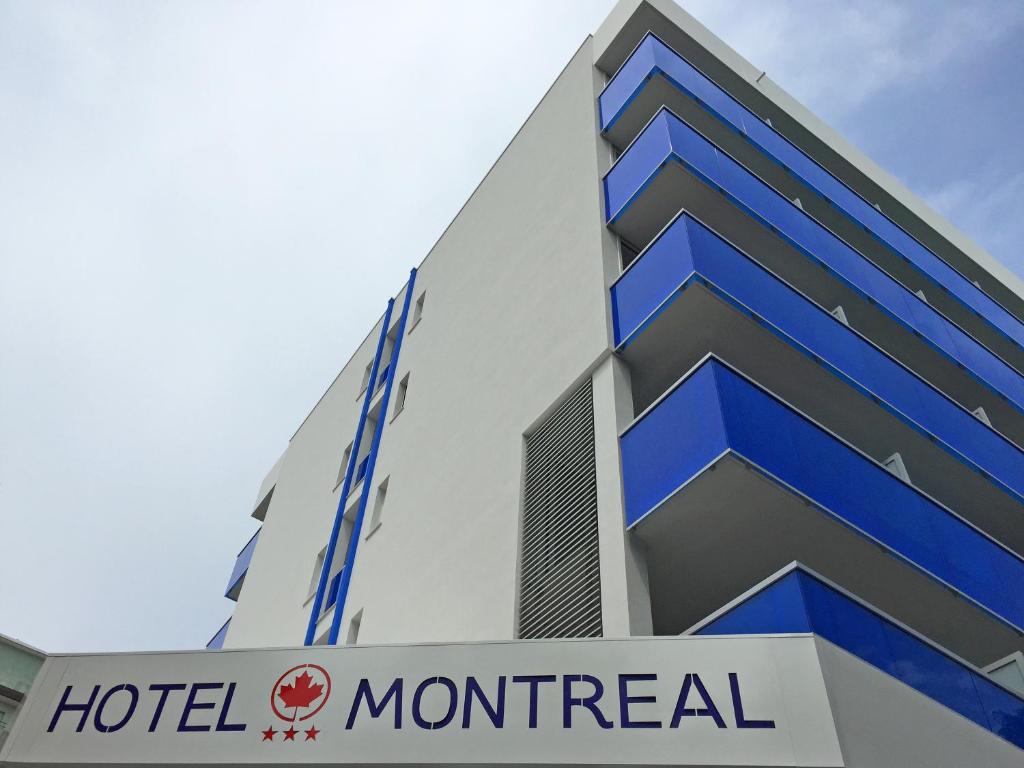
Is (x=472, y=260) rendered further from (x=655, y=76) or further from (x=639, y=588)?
(x=639, y=588)

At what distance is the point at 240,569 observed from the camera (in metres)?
28.2

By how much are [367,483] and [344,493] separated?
5.44 feet

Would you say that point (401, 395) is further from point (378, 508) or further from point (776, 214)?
point (776, 214)

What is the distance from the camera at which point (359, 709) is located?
759cm

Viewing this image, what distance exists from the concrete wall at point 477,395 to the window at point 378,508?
13cm

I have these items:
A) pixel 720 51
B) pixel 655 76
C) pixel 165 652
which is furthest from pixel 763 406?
pixel 720 51

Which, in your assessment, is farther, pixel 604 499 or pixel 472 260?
pixel 472 260

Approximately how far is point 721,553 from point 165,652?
6490 mm

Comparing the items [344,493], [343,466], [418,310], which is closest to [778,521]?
[344,493]

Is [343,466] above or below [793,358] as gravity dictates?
above

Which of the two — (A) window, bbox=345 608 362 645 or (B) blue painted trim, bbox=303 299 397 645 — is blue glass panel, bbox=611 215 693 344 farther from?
(B) blue painted trim, bbox=303 299 397 645

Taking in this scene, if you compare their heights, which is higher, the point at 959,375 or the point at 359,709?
the point at 959,375

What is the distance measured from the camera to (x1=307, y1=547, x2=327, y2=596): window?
20.1 m

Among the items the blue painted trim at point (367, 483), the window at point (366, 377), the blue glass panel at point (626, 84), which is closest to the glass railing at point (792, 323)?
the blue glass panel at point (626, 84)
